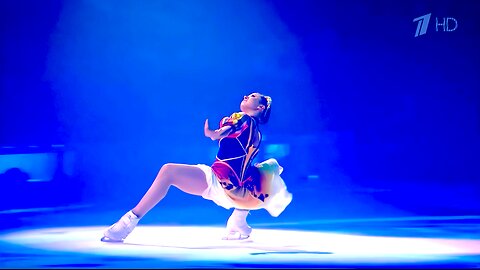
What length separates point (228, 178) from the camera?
4.93 m

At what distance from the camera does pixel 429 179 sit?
23.5 feet

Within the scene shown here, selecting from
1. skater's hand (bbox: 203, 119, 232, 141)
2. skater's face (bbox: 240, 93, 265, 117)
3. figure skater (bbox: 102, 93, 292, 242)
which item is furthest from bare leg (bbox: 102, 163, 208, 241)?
skater's face (bbox: 240, 93, 265, 117)

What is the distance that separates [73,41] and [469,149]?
3991 mm

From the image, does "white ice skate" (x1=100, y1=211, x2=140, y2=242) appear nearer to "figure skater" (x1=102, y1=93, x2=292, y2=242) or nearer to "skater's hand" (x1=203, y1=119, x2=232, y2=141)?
"figure skater" (x1=102, y1=93, x2=292, y2=242)

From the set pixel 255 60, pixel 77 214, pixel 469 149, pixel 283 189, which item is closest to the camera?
pixel 283 189

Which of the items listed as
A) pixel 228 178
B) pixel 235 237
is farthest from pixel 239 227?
pixel 228 178

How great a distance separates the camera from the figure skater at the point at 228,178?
4.89 metres

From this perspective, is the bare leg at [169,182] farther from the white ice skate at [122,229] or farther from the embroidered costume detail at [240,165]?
the embroidered costume detail at [240,165]

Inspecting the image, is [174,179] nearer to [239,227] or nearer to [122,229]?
[122,229]

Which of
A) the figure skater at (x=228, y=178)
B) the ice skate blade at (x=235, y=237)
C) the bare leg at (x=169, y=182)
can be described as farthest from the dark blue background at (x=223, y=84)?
the bare leg at (x=169, y=182)

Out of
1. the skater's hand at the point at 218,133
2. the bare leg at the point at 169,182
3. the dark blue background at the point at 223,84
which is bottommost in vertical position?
the bare leg at the point at 169,182

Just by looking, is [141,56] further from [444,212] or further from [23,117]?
[444,212]

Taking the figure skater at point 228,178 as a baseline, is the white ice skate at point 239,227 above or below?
below

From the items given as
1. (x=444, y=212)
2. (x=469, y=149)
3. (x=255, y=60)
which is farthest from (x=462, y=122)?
(x=255, y=60)
